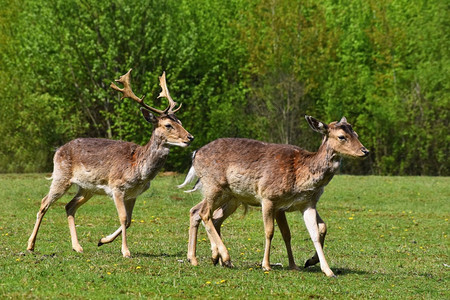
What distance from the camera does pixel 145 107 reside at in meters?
12.8

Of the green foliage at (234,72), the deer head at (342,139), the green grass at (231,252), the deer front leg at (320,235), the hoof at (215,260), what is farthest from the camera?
the green foliage at (234,72)

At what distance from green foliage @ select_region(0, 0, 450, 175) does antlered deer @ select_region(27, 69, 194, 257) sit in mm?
22937

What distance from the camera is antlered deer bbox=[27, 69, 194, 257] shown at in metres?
12.2

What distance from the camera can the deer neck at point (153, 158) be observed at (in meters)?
12.2

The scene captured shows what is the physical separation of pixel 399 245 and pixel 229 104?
971 inches

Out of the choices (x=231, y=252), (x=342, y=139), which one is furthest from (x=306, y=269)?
(x=231, y=252)

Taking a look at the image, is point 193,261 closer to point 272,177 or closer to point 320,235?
point 272,177

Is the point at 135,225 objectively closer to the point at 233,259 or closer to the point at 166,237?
the point at 166,237

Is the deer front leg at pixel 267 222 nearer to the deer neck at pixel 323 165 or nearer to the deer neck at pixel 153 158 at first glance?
the deer neck at pixel 323 165

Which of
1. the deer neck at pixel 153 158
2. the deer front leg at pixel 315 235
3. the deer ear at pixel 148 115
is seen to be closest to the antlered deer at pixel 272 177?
the deer front leg at pixel 315 235

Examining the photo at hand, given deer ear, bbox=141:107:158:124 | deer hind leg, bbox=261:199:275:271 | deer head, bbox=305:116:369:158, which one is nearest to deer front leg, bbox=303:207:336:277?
deer hind leg, bbox=261:199:275:271

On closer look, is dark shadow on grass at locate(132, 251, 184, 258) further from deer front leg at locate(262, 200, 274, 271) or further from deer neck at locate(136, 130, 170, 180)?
deer front leg at locate(262, 200, 274, 271)

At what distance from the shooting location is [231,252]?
13.4 m

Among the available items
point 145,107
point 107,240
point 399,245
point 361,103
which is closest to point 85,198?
point 107,240
